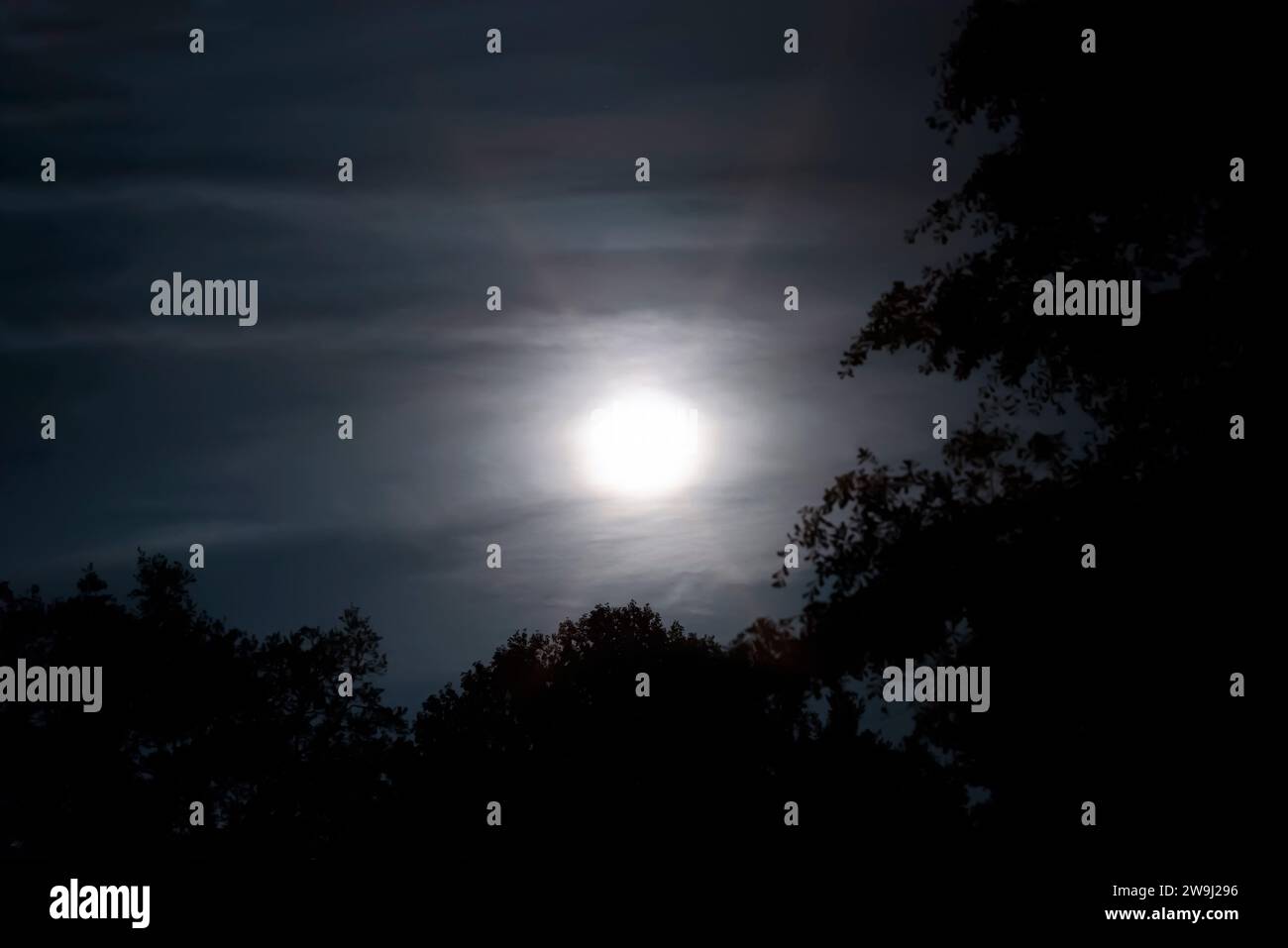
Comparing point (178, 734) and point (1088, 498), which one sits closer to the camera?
point (1088, 498)

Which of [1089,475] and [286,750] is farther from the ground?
[1089,475]

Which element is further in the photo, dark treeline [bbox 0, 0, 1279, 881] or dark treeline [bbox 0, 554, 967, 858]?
dark treeline [bbox 0, 554, 967, 858]

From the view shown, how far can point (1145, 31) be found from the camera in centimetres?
1589

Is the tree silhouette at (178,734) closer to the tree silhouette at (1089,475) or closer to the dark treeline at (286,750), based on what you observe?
the dark treeline at (286,750)

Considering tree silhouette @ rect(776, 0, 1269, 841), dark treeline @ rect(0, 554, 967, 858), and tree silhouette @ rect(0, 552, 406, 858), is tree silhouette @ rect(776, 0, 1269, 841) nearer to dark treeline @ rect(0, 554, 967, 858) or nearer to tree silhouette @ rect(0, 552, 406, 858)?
dark treeline @ rect(0, 554, 967, 858)

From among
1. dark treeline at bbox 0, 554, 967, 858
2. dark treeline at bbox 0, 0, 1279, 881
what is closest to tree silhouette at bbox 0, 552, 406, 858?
dark treeline at bbox 0, 554, 967, 858

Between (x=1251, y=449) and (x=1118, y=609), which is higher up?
(x=1251, y=449)

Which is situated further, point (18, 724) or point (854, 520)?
point (18, 724)

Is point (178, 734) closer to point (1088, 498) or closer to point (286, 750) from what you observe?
point (286, 750)

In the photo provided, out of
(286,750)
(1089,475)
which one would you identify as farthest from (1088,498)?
(286,750)

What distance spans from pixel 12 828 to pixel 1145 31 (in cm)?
3764

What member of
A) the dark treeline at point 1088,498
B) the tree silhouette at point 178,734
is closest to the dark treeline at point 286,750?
the tree silhouette at point 178,734

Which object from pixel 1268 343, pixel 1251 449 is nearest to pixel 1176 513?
pixel 1251 449
